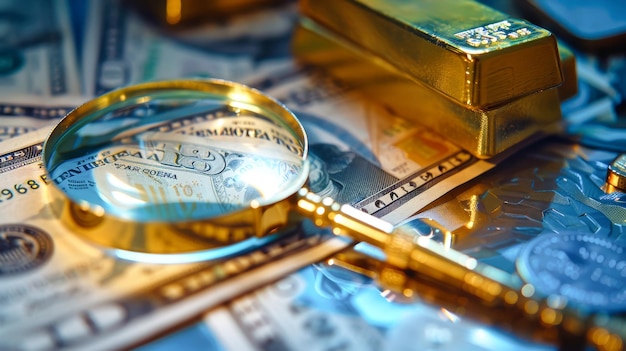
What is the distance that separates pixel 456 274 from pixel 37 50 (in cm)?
83

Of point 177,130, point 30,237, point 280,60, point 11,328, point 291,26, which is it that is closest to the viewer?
point 11,328

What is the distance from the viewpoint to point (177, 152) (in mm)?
930

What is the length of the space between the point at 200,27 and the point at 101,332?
0.71 m

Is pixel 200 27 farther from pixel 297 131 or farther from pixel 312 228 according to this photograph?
pixel 312 228

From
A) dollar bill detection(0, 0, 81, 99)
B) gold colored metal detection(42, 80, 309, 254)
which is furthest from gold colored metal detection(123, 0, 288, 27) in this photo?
gold colored metal detection(42, 80, 309, 254)

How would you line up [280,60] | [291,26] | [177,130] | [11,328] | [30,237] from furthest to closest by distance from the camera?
1. [291,26]
2. [280,60]
3. [177,130]
4. [30,237]
5. [11,328]

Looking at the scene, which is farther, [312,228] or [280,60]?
[280,60]

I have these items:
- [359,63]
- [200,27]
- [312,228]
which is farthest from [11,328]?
[200,27]

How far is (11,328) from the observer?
2.32ft

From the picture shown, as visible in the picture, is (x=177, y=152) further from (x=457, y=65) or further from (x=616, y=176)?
(x=616, y=176)

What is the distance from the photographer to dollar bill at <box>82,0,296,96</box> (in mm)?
1155

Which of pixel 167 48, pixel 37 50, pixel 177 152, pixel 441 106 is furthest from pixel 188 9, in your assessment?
pixel 441 106

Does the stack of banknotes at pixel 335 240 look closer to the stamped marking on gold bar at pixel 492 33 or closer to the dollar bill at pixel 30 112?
the dollar bill at pixel 30 112

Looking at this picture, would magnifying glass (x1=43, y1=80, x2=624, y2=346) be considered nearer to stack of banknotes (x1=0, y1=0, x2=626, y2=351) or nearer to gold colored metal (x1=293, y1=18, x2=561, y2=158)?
stack of banknotes (x1=0, y1=0, x2=626, y2=351)
